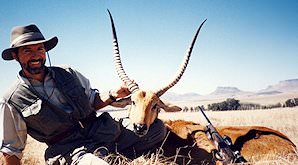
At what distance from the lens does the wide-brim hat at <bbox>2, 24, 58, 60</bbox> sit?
4.94 metres

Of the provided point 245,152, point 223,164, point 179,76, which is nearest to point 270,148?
point 245,152

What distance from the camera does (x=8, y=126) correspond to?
4660 millimetres

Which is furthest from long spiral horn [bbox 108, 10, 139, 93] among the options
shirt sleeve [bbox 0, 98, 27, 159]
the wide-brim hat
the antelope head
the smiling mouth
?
shirt sleeve [bbox 0, 98, 27, 159]

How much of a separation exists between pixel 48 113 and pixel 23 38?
3.59 ft

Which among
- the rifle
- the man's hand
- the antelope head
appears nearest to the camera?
the rifle

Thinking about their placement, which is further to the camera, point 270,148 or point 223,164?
point 270,148

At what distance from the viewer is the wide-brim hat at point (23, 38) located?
4.94 meters

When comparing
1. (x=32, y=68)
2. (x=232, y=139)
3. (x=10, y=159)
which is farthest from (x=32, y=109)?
(x=232, y=139)

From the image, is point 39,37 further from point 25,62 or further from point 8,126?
point 8,126

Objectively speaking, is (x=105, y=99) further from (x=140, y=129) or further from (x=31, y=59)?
(x=31, y=59)

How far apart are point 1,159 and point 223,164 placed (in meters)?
3.55

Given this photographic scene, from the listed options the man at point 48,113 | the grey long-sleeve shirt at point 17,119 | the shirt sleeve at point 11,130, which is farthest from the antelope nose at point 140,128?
the shirt sleeve at point 11,130

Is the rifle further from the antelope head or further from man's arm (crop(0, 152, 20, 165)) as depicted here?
man's arm (crop(0, 152, 20, 165))

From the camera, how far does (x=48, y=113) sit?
16.0ft
